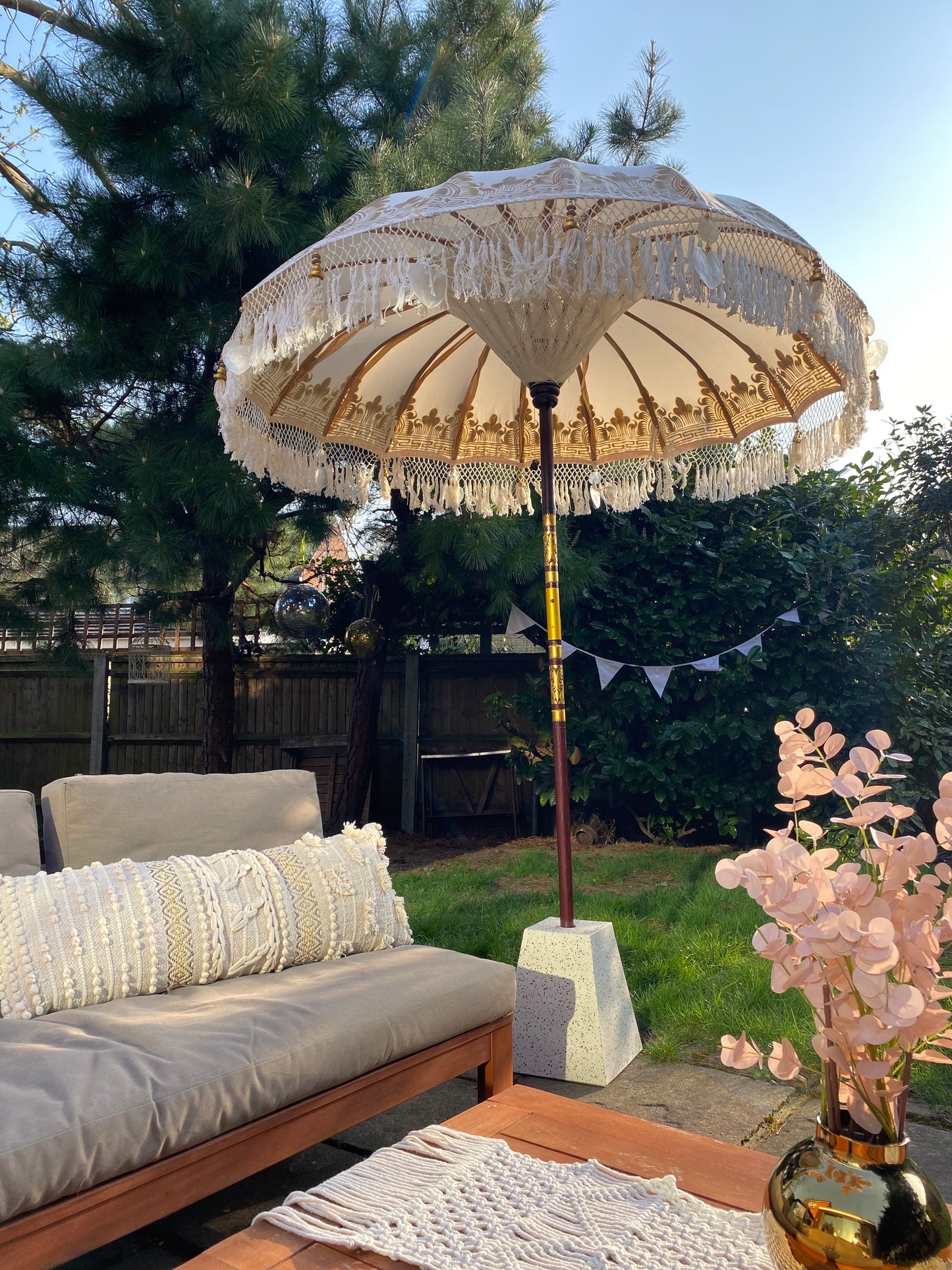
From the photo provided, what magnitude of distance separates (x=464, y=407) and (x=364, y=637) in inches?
128

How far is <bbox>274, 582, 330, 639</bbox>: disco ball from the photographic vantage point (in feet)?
22.8

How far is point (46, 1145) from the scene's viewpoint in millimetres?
1312

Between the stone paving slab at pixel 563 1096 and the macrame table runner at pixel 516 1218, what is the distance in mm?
775

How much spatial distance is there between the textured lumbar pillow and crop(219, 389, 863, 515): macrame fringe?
1.38 meters

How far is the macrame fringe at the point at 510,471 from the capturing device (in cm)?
301

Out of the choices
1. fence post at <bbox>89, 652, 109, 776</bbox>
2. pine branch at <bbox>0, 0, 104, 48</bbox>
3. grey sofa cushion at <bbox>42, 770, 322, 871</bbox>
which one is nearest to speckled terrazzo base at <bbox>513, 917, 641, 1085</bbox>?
grey sofa cushion at <bbox>42, 770, 322, 871</bbox>

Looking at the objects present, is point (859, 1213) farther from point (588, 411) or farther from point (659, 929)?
point (659, 929)

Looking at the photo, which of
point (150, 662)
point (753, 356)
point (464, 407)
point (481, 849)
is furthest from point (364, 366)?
point (150, 662)

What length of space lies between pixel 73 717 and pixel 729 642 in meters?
5.83

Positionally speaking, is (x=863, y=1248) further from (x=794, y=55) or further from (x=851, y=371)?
(x=794, y=55)

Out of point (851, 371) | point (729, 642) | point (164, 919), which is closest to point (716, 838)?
point (729, 642)

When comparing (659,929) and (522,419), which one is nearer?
(522,419)

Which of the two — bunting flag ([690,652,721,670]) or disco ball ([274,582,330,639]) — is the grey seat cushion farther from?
disco ball ([274,582,330,639])

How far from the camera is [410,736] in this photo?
7.15 metres
